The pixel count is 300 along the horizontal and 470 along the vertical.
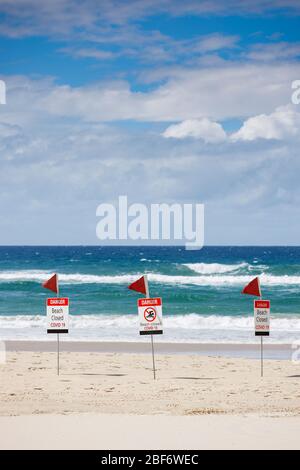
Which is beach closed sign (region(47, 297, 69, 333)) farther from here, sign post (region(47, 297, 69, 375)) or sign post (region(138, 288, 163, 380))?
sign post (region(138, 288, 163, 380))

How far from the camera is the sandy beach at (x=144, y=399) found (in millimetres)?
8109

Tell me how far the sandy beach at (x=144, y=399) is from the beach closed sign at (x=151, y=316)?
3.19 ft

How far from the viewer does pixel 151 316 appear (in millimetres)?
13773

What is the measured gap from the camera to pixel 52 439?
26.2ft

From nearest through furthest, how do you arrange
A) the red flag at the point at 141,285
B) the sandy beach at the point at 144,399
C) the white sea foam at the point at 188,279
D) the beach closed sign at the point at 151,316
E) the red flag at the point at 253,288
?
1. the sandy beach at the point at 144,399
2. the red flag at the point at 141,285
3. the beach closed sign at the point at 151,316
4. the red flag at the point at 253,288
5. the white sea foam at the point at 188,279

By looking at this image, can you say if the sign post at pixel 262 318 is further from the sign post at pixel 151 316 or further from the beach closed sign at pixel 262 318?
the sign post at pixel 151 316

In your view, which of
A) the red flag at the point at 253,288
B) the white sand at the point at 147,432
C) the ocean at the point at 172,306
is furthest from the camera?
the ocean at the point at 172,306

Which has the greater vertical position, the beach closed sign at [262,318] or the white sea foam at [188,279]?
the white sea foam at [188,279]

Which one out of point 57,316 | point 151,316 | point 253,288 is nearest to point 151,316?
point 151,316

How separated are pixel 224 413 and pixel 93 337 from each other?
43.5ft

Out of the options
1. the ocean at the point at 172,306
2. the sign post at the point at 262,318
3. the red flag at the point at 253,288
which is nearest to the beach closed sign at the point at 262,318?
the sign post at the point at 262,318

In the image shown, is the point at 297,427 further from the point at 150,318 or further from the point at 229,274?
the point at 229,274

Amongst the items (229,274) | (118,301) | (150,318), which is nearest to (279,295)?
(118,301)
